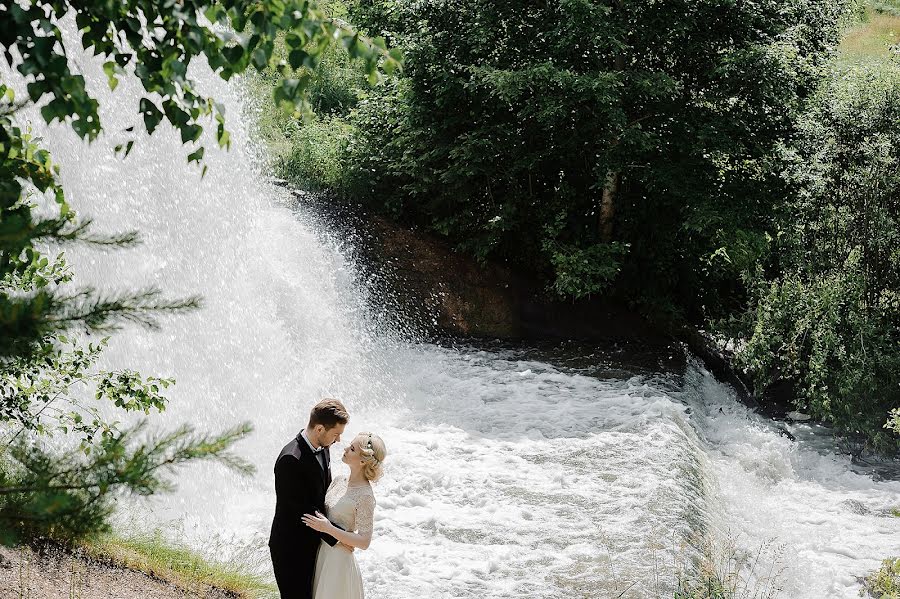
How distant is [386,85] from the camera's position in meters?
14.4

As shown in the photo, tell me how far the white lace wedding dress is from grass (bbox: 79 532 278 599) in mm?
1449

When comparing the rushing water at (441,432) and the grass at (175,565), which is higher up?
the rushing water at (441,432)

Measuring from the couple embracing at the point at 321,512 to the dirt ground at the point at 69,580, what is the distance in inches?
46.2

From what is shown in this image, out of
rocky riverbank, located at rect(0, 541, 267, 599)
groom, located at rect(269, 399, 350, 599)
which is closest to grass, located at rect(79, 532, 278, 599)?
rocky riverbank, located at rect(0, 541, 267, 599)

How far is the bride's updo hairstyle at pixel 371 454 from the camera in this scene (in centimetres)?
449

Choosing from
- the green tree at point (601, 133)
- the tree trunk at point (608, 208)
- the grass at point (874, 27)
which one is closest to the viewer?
the green tree at point (601, 133)

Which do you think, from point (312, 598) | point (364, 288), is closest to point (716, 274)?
point (364, 288)

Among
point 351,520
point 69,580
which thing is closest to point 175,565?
point 69,580

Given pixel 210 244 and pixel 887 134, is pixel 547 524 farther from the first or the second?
pixel 887 134

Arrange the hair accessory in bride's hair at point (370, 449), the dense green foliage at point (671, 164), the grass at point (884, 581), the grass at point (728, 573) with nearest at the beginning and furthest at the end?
the hair accessory in bride's hair at point (370, 449) < the grass at point (728, 573) < the grass at point (884, 581) < the dense green foliage at point (671, 164)

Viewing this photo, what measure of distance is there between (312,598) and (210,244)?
6.56 meters

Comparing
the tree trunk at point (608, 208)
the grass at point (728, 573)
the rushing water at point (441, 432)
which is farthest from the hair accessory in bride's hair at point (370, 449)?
the tree trunk at point (608, 208)

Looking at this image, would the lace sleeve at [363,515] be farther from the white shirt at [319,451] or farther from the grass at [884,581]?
the grass at [884,581]

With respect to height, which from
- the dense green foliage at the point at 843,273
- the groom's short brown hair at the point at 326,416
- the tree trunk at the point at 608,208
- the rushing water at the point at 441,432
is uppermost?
the tree trunk at the point at 608,208
